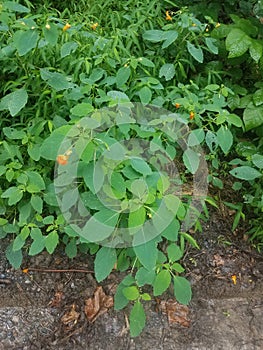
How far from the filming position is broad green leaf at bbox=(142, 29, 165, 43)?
8.91 ft

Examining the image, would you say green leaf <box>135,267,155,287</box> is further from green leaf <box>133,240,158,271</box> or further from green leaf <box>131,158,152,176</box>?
green leaf <box>131,158,152,176</box>

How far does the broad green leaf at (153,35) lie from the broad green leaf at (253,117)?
2.04 feet

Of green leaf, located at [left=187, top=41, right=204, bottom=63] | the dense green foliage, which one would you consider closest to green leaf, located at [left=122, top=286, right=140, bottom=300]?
the dense green foliage

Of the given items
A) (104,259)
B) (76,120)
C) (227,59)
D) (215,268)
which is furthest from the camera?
(227,59)

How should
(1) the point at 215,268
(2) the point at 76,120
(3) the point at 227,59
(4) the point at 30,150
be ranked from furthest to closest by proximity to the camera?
(3) the point at 227,59 < (1) the point at 215,268 < (4) the point at 30,150 < (2) the point at 76,120

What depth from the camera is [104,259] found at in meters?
1.90

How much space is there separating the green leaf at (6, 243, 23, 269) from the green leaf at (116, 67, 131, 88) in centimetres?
92

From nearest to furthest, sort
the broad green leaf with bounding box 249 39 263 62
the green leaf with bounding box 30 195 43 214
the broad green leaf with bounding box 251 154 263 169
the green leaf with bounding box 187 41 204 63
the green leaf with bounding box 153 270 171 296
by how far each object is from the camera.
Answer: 1. the green leaf with bounding box 153 270 171 296
2. the green leaf with bounding box 30 195 43 214
3. the broad green leaf with bounding box 251 154 263 169
4. the green leaf with bounding box 187 41 204 63
5. the broad green leaf with bounding box 249 39 263 62

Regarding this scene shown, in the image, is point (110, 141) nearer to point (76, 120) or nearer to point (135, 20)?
point (76, 120)

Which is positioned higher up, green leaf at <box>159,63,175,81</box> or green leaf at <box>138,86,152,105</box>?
green leaf at <box>138,86,152,105</box>

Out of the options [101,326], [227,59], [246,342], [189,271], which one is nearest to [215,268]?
[189,271]

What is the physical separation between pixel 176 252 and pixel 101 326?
0.49m

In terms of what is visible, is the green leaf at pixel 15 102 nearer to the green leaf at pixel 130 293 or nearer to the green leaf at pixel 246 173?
the green leaf at pixel 130 293

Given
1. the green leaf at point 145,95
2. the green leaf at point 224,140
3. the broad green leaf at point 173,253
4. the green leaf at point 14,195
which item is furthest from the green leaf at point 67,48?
the broad green leaf at point 173,253
